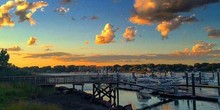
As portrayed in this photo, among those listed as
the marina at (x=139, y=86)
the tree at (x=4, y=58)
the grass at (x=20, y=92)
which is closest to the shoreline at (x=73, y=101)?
the grass at (x=20, y=92)

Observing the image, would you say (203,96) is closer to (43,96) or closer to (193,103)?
(193,103)

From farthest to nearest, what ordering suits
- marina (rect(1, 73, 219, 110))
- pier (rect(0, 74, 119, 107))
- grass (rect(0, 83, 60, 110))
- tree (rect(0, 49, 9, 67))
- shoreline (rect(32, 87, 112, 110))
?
tree (rect(0, 49, 9, 67))
marina (rect(1, 73, 219, 110))
pier (rect(0, 74, 119, 107))
shoreline (rect(32, 87, 112, 110))
grass (rect(0, 83, 60, 110))

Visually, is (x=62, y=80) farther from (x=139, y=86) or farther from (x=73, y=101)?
(x=139, y=86)

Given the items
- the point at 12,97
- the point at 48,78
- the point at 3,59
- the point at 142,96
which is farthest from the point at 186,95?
the point at 3,59

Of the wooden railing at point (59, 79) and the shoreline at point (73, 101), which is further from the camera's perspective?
the wooden railing at point (59, 79)

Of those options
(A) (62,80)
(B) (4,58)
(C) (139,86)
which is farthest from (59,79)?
(B) (4,58)

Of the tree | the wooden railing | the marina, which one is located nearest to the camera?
the wooden railing

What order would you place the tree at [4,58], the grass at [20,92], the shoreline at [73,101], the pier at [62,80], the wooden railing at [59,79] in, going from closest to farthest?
the grass at [20,92] → the shoreline at [73,101] → the pier at [62,80] → the wooden railing at [59,79] → the tree at [4,58]

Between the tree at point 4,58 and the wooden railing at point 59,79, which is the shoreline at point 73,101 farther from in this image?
the tree at point 4,58

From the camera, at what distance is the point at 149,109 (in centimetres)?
6016

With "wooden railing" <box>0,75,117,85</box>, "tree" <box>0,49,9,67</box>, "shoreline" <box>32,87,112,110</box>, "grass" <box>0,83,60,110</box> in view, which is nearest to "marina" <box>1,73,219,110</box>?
"wooden railing" <box>0,75,117,85</box>

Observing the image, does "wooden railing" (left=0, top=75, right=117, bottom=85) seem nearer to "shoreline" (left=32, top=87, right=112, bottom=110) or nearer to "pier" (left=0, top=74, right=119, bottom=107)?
"pier" (left=0, top=74, right=119, bottom=107)

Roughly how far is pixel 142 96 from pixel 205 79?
1480 inches

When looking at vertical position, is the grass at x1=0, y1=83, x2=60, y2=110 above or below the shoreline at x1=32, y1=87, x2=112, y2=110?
above
